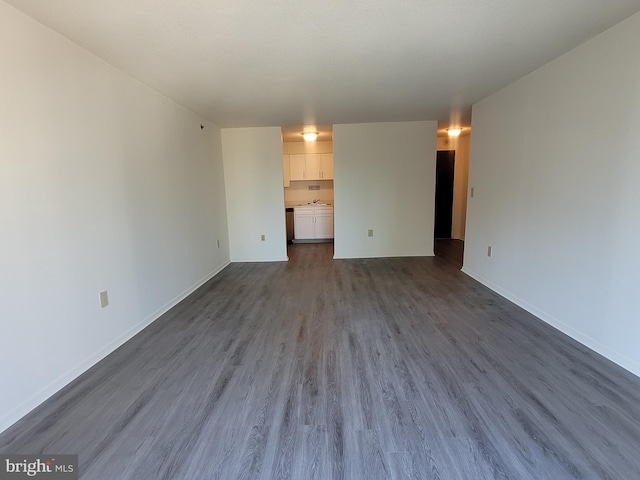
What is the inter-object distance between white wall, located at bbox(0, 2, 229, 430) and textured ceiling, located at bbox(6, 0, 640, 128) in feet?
0.82

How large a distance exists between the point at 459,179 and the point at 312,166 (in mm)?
3316

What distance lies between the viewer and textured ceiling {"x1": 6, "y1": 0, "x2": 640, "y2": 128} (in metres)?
1.75

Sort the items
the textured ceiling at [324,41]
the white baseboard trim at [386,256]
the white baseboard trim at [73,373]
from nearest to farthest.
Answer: the white baseboard trim at [73,373], the textured ceiling at [324,41], the white baseboard trim at [386,256]

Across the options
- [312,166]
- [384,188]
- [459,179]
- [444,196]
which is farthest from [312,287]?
[459,179]

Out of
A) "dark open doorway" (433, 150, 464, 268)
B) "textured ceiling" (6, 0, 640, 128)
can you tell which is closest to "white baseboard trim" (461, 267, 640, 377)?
"textured ceiling" (6, 0, 640, 128)

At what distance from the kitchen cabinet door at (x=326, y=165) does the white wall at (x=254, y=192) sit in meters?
2.06

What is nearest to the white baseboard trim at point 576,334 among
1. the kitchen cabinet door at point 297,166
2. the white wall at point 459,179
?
the white wall at point 459,179

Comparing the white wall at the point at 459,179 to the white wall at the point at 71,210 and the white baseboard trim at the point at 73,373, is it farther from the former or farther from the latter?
the white baseboard trim at the point at 73,373

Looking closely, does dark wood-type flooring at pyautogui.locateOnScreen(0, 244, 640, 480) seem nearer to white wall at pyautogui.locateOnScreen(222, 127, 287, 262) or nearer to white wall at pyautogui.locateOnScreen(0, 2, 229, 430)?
white wall at pyautogui.locateOnScreen(0, 2, 229, 430)

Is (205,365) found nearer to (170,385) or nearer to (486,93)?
(170,385)

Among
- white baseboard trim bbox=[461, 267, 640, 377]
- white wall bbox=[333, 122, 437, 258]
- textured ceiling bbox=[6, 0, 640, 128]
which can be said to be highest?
textured ceiling bbox=[6, 0, 640, 128]

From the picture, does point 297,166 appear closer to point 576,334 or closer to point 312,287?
point 312,287

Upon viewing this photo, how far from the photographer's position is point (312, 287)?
391 cm

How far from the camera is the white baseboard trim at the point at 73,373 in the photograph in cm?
165
